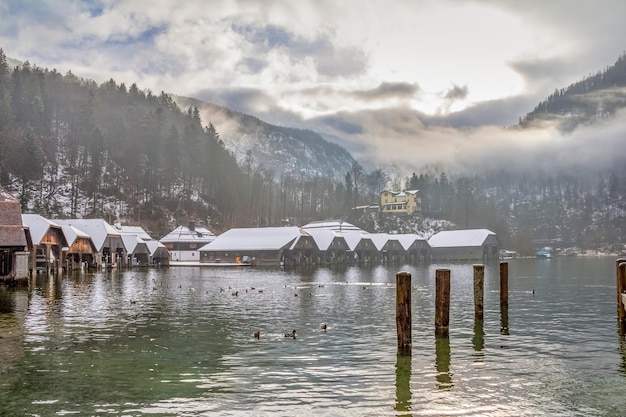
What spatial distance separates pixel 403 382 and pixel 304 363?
390 centimetres

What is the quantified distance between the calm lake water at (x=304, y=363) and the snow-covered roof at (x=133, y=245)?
244 ft

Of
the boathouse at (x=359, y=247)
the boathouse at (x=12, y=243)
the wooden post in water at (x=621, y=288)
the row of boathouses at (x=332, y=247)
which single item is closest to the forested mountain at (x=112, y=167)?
the row of boathouses at (x=332, y=247)

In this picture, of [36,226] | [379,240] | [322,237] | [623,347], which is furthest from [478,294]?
[379,240]

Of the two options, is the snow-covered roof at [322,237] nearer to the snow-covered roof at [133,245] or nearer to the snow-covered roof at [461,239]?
the snow-covered roof at [133,245]

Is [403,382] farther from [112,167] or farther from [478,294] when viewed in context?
[112,167]

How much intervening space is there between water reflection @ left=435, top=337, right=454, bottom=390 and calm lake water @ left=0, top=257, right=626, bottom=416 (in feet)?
0.25

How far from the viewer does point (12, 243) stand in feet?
171

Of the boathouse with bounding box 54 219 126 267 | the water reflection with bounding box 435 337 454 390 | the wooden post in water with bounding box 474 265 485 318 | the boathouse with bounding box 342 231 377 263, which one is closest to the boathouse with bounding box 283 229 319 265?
the boathouse with bounding box 342 231 377 263

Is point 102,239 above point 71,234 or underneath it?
underneath

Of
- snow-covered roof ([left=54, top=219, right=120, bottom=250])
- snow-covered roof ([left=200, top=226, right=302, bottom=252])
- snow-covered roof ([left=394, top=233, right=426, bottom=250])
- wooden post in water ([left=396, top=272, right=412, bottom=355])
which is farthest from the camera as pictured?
snow-covered roof ([left=394, top=233, right=426, bottom=250])

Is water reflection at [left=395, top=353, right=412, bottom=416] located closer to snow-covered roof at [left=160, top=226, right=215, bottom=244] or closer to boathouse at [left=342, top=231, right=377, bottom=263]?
boathouse at [left=342, top=231, right=377, bottom=263]

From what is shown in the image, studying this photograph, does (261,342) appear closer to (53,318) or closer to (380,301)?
(53,318)

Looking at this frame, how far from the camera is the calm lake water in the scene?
564 inches

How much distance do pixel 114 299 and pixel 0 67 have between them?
13604 centimetres
